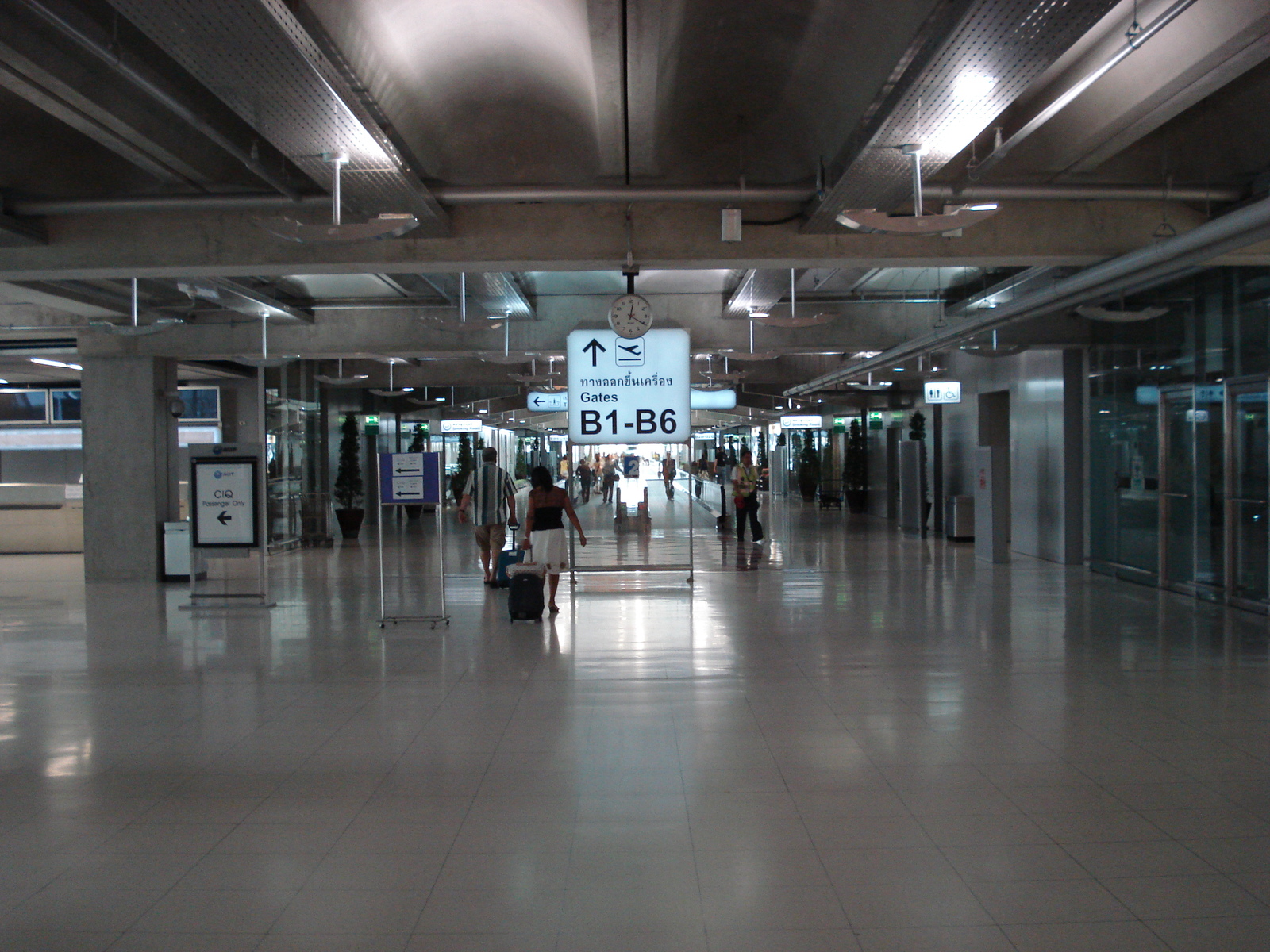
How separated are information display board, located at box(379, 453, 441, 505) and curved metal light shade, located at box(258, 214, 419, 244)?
10.6 feet

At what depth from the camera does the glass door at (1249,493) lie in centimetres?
908

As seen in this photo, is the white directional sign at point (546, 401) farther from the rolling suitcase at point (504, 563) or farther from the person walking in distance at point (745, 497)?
the rolling suitcase at point (504, 563)

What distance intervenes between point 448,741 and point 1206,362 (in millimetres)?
8371

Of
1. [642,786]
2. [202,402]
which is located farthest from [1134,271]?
[202,402]

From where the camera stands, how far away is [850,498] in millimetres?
25625

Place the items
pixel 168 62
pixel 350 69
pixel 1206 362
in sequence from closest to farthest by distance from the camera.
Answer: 1. pixel 350 69
2. pixel 168 62
3. pixel 1206 362

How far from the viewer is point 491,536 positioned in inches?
447

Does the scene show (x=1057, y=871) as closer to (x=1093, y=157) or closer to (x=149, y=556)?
(x=1093, y=157)

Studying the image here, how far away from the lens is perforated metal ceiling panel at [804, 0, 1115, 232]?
413 cm

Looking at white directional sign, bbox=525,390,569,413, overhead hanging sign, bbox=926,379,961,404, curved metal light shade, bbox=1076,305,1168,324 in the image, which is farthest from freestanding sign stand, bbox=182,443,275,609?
overhead hanging sign, bbox=926,379,961,404

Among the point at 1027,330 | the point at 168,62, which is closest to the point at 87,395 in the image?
the point at 168,62

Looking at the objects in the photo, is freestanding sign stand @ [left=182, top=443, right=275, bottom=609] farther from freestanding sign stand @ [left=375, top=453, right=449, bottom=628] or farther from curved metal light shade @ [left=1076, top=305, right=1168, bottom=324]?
curved metal light shade @ [left=1076, top=305, right=1168, bottom=324]

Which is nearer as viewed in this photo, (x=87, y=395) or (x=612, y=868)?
(x=612, y=868)

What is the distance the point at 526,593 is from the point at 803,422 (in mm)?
21981
